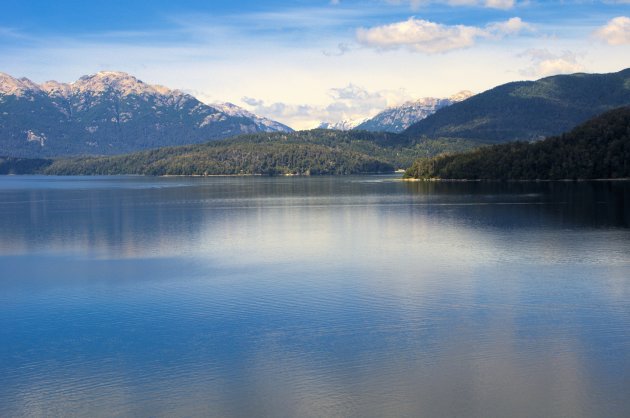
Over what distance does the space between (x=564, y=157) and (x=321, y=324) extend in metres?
133

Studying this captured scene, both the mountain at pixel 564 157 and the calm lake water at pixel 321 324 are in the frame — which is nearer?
the calm lake water at pixel 321 324

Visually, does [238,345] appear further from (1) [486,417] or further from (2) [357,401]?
(1) [486,417]

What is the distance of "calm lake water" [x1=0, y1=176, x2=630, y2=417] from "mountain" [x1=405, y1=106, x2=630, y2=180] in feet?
290

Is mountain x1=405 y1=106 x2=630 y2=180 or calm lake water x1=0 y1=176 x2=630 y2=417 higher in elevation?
mountain x1=405 y1=106 x2=630 y2=180

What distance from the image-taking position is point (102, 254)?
52594 mm

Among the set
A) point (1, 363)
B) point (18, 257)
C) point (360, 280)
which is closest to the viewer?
point (1, 363)

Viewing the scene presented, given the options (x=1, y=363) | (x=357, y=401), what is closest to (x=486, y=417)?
(x=357, y=401)

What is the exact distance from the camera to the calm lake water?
21188mm

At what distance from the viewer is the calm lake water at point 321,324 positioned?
2119 cm

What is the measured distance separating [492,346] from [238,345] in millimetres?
9703

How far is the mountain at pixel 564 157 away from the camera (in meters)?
142

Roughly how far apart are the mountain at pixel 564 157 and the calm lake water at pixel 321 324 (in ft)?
290

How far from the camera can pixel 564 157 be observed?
149625mm

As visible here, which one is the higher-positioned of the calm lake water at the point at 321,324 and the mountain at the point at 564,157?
the mountain at the point at 564,157
